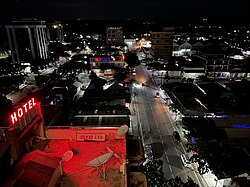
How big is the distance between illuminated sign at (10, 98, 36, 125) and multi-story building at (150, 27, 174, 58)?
216ft

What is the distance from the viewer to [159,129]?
27.2 m

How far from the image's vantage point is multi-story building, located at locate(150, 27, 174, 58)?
2810 inches

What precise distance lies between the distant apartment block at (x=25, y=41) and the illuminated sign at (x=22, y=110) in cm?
6820

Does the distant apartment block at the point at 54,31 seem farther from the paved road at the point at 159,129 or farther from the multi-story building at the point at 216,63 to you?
the multi-story building at the point at 216,63

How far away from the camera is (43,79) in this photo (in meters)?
47.3

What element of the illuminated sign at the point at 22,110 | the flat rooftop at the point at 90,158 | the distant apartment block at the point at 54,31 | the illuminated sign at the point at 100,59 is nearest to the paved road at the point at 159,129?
the flat rooftop at the point at 90,158

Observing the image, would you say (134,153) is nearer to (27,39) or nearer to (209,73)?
(209,73)

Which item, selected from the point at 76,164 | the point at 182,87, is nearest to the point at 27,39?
the point at 182,87

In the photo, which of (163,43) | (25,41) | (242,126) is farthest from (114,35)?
(242,126)

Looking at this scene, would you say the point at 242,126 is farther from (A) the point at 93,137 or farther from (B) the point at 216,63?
(B) the point at 216,63

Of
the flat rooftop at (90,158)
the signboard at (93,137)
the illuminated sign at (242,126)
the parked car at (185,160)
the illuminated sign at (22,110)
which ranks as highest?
the illuminated sign at (22,110)

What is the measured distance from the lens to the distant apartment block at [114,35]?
109306mm

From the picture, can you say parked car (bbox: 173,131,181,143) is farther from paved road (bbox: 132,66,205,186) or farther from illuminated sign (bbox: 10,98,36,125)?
illuminated sign (bbox: 10,98,36,125)

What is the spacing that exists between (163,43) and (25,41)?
50274 millimetres
